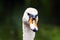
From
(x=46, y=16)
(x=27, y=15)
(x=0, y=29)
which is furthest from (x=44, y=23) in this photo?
(x=27, y=15)

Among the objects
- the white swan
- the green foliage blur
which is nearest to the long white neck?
the white swan

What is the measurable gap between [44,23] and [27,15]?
1.70 metres

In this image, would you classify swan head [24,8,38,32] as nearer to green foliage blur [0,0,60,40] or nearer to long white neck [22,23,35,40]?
long white neck [22,23,35,40]

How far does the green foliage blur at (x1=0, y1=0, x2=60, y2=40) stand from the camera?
13.0 feet

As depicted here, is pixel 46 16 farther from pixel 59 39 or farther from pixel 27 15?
pixel 27 15

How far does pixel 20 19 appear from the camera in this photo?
393 cm

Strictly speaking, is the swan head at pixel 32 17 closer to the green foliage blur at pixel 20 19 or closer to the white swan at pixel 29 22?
the white swan at pixel 29 22

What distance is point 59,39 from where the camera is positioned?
12.7 ft

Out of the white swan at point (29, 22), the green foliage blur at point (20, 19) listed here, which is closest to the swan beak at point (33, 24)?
the white swan at point (29, 22)

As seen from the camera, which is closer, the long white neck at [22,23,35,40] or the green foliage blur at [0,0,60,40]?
the long white neck at [22,23,35,40]

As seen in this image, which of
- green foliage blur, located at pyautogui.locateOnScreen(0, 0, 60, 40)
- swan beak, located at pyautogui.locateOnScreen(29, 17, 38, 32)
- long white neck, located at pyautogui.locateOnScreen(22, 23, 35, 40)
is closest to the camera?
swan beak, located at pyautogui.locateOnScreen(29, 17, 38, 32)

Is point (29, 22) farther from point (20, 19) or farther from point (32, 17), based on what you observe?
point (20, 19)

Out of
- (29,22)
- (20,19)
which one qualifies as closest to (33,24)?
(29,22)

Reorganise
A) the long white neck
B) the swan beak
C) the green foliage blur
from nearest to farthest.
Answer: the swan beak, the long white neck, the green foliage blur
